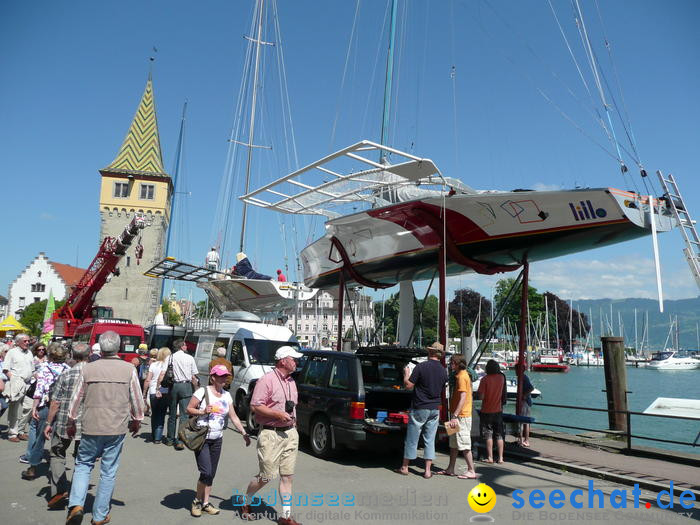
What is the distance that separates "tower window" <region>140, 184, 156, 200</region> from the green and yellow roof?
151 cm

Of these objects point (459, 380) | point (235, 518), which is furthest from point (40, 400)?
point (459, 380)

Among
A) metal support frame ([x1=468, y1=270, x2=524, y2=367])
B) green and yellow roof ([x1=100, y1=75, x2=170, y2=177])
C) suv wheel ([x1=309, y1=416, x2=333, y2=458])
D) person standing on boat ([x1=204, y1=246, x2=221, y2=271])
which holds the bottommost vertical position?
suv wheel ([x1=309, y1=416, x2=333, y2=458])

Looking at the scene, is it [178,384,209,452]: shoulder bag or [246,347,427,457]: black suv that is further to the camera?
[246,347,427,457]: black suv

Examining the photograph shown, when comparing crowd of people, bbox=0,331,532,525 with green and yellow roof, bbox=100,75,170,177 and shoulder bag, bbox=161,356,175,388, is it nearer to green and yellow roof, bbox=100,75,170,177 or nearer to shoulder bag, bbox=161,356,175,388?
shoulder bag, bbox=161,356,175,388

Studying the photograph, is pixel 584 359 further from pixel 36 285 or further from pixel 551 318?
pixel 36 285

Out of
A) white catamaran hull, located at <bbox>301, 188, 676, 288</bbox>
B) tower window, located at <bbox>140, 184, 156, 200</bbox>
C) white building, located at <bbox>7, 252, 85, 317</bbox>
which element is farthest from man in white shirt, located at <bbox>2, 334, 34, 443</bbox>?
white building, located at <bbox>7, 252, 85, 317</bbox>

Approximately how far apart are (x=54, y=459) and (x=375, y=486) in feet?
12.5

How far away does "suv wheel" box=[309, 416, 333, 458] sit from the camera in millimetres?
8547

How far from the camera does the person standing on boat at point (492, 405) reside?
866cm

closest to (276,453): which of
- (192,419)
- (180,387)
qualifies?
(192,419)

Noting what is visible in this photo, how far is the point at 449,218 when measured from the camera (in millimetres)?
11273

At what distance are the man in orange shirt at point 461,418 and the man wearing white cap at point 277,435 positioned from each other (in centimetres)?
315

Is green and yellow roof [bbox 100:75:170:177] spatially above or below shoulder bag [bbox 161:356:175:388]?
above

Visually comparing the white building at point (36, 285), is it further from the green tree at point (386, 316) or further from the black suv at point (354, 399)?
the black suv at point (354, 399)
